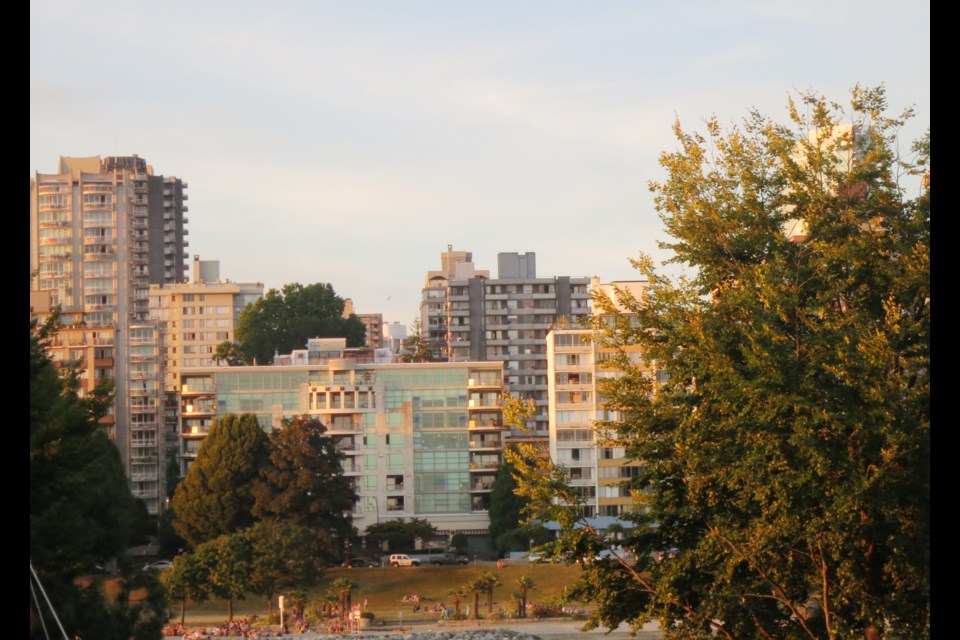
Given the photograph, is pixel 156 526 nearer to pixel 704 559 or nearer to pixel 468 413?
pixel 468 413

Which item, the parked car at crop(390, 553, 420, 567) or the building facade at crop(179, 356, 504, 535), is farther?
the building facade at crop(179, 356, 504, 535)

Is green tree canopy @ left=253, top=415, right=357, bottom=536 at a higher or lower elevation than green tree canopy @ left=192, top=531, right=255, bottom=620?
higher

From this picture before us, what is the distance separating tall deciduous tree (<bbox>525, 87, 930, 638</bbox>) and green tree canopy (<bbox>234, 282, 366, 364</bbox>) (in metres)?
99.9

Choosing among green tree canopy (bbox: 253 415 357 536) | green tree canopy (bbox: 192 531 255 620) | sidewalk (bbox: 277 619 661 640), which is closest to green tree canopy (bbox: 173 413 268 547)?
green tree canopy (bbox: 253 415 357 536)

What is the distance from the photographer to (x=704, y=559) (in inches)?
1026

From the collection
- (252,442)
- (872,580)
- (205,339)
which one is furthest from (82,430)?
(205,339)

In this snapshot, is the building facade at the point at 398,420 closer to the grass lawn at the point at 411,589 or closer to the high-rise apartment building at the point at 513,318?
the grass lawn at the point at 411,589

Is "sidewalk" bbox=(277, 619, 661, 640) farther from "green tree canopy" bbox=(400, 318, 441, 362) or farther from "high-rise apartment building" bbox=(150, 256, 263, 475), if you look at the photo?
"high-rise apartment building" bbox=(150, 256, 263, 475)

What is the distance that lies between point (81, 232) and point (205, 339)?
21.5 m

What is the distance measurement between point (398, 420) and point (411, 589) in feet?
76.3

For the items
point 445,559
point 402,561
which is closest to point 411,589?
point 402,561

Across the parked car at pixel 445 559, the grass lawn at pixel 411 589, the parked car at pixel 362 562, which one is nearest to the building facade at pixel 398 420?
the parked car at pixel 362 562

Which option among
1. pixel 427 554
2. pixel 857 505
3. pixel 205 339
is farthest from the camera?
pixel 205 339

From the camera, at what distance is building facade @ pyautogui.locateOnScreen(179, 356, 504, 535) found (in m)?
95.6
